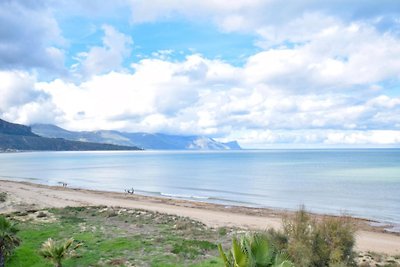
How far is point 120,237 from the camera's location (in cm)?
2552

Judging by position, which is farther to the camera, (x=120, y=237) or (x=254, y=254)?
(x=120, y=237)

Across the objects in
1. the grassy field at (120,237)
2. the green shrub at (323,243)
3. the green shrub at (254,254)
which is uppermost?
the green shrub at (254,254)

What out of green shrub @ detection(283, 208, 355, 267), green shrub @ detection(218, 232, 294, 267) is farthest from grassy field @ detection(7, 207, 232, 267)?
green shrub @ detection(218, 232, 294, 267)

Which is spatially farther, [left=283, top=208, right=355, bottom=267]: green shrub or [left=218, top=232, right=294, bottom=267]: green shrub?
[left=283, top=208, right=355, bottom=267]: green shrub

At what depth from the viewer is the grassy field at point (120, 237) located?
65.9 ft

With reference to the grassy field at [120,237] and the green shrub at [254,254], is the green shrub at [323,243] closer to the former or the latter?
the grassy field at [120,237]

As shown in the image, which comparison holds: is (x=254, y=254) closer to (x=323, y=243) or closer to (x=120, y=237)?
(x=323, y=243)

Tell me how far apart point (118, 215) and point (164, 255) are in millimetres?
15447

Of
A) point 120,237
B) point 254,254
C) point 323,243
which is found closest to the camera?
point 254,254

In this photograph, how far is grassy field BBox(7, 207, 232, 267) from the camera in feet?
65.9

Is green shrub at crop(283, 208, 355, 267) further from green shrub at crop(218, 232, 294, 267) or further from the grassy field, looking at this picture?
green shrub at crop(218, 232, 294, 267)

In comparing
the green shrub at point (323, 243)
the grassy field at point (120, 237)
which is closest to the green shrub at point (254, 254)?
the green shrub at point (323, 243)

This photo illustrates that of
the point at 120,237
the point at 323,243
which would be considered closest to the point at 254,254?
the point at 323,243

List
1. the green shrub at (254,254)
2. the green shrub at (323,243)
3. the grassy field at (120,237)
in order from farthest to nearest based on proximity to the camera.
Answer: the grassy field at (120,237), the green shrub at (323,243), the green shrub at (254,254)
